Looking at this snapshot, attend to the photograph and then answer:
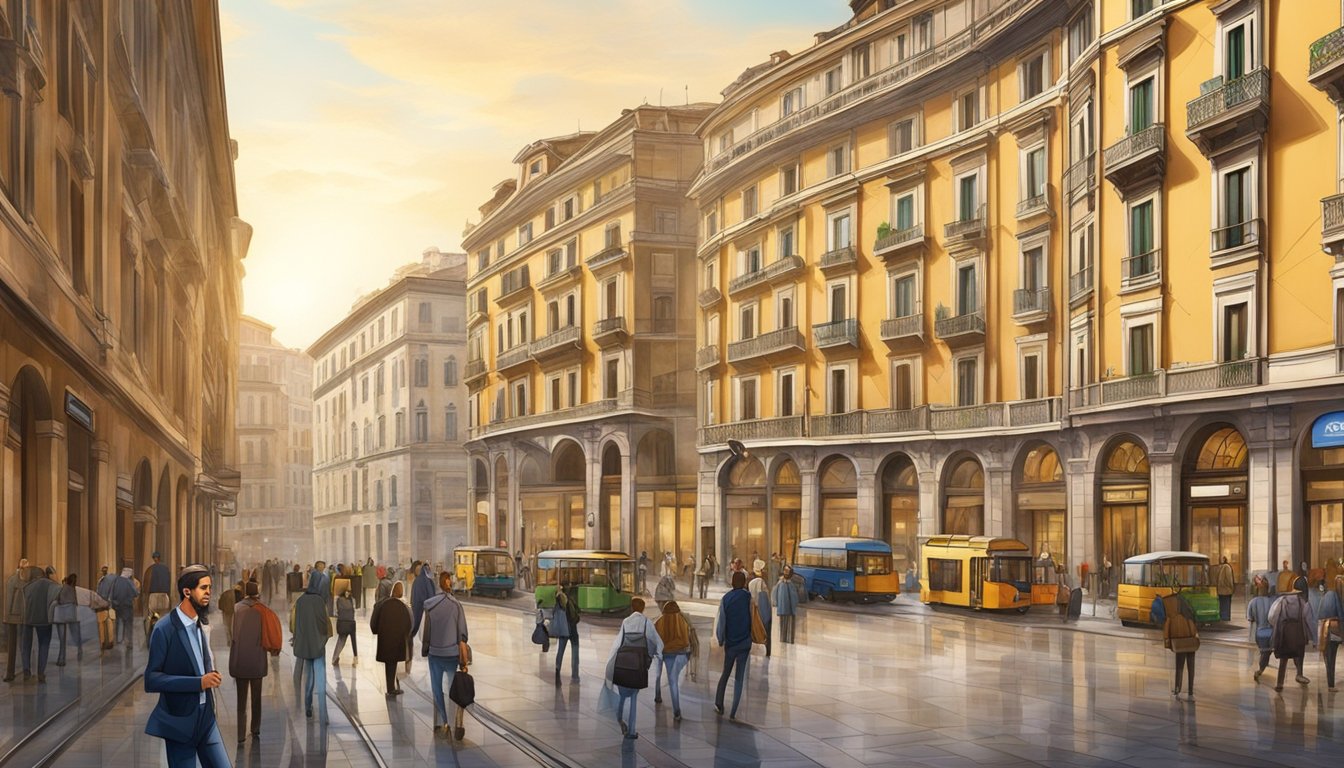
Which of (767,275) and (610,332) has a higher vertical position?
(767,275)

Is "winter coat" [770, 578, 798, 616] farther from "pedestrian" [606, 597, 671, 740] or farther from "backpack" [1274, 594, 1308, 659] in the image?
"pedestrian" [606, 597, 671, 740]

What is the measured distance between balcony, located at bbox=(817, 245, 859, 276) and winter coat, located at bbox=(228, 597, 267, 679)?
121ft

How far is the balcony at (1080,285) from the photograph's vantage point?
3794 centimetres

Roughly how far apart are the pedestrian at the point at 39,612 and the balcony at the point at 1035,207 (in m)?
31.0

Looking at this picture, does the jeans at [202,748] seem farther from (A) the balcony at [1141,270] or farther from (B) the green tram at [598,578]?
(A) the balcony at [1141,270]

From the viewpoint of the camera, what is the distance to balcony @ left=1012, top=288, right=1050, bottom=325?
1592 inches

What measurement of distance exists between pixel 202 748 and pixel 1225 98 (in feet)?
103

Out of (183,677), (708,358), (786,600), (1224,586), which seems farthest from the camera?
(708,358)

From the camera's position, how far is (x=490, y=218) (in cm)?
7169

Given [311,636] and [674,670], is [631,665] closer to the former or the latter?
[674,670]

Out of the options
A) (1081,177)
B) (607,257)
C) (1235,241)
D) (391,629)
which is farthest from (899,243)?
(391,629)

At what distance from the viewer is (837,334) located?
1900 inches

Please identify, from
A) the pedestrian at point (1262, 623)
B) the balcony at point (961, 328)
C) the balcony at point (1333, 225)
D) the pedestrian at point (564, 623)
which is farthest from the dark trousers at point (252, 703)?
the balcony at point (961, 328)

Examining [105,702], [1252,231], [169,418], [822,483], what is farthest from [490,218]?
[105,702]
